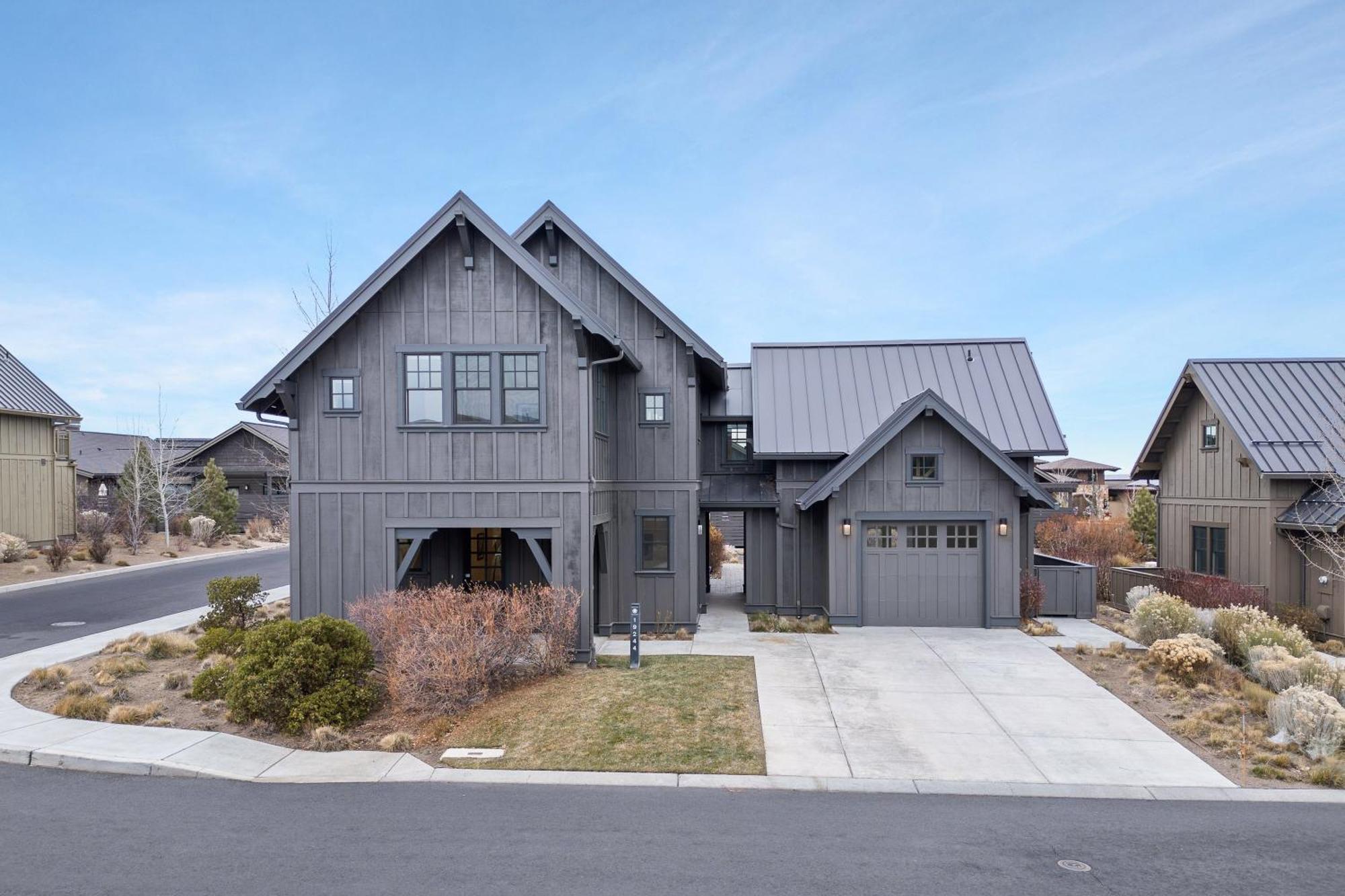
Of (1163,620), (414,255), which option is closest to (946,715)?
(1163,620)

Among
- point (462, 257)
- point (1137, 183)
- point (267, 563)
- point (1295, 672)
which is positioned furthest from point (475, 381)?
point (1137, 183)

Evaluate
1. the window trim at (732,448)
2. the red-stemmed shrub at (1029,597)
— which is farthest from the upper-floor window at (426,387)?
the red-stemmed shrub at (1029,597)

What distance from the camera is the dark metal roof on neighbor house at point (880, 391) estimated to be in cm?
1753

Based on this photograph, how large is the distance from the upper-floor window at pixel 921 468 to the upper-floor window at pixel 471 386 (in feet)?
28.1

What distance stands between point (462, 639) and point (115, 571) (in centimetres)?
2274

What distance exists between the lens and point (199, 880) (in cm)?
592

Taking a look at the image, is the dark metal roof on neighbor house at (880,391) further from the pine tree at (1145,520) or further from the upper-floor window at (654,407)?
the pine tree at (1145,520)

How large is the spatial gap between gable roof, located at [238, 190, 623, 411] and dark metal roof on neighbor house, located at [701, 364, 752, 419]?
6366 mm

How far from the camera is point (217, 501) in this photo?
3541 cm

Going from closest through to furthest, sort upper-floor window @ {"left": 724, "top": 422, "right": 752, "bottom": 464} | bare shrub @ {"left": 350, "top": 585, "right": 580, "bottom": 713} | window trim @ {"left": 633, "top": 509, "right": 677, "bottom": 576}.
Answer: bare shrub @ {"left": 350, "top": 585, "right": 580, "bottom": 713}
window trim @ {"left": 633, "top": 509, "right": 677, "bottom": 576}
upper-floor window @ {"left": 724, "top": 422, "right": 752, "bottom": 464}

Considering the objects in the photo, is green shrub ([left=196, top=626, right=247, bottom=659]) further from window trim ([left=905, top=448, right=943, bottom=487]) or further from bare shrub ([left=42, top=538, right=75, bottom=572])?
bare shrub ([left=42, top=538, right=75, bottom=572])

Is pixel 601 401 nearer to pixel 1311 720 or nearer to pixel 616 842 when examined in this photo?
pixel 616 842

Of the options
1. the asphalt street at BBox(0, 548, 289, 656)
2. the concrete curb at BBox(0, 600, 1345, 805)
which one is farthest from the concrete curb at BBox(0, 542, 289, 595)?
the concrete curb at BBox(0, 600, 1345, 805)

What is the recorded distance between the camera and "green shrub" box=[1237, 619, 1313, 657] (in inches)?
481
